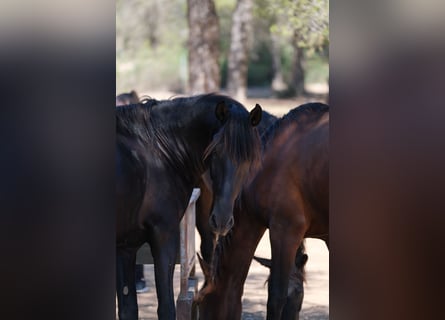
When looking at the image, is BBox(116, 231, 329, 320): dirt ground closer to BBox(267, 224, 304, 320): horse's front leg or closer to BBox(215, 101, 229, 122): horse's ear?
BBox(267, 224, 304, 320): horse's front leg

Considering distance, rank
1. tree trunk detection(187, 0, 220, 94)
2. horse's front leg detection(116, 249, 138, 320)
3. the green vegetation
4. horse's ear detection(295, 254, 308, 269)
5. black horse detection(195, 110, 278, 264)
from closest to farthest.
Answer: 1. horse's front leg detection(116, 249, 138, 320)
2. horse's ear detection(295, 254, 308, 269)
3. black horse detection(195, 110, 278, 264)
4. tree trunk detection(187, 0, 220, 94)
5. the green vegetation

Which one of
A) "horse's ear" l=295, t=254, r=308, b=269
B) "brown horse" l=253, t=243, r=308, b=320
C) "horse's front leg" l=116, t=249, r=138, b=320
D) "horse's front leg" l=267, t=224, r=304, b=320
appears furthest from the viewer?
"horse's ear" l=295, t=254, r=308, b=269

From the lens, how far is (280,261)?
18.1ft

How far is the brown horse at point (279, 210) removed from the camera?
219 inches

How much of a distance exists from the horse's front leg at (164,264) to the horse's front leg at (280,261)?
859mm

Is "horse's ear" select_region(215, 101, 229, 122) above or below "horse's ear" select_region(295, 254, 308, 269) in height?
above

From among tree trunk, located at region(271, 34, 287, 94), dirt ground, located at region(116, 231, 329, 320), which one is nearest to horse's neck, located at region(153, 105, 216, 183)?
dirt ground, located at region(116, 231, 329, 320)

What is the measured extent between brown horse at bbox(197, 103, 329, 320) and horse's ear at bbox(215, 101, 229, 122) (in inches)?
36.0

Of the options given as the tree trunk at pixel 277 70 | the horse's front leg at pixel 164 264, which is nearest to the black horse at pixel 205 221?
the horse's front leg at pixel 164 264

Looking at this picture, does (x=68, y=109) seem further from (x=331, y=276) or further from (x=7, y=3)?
(x=331, y=276)

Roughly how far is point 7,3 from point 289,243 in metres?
3.18

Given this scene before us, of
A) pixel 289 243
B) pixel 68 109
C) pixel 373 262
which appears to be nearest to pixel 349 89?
pixel 373 262

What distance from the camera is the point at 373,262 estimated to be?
287 cm

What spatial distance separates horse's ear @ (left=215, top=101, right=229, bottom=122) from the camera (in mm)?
4840
